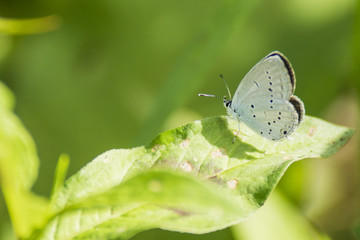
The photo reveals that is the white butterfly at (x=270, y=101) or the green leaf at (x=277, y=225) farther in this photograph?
the green leaf at (x=277, y=225)

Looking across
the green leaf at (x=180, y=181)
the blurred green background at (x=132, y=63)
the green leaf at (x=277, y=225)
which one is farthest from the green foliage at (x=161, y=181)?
the blurred green background at (x=132, y=63)

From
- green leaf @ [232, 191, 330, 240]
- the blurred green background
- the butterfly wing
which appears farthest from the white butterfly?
the blurred green background

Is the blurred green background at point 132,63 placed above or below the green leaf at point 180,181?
below

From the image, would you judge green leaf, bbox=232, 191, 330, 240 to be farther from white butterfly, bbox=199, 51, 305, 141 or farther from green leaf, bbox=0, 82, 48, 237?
green leaf, bbox=0, 82, 48, 237

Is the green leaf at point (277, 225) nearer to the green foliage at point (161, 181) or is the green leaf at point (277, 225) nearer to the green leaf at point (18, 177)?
the green foliage at point (161, 181)

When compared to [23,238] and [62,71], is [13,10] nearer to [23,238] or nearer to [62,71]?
[62,71]

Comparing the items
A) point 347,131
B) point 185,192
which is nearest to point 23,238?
point 185,192
